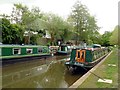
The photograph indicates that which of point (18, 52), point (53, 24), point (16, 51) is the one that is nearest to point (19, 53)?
point (18, 52)

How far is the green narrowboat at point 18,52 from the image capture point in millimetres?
16728

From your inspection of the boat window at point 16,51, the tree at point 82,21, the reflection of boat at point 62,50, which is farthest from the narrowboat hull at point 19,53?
the tree at point 82,21

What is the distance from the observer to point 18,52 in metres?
18.8

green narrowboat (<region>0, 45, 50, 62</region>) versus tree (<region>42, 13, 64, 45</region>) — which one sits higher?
tree (<region>42, 13, 64, 45</region>)

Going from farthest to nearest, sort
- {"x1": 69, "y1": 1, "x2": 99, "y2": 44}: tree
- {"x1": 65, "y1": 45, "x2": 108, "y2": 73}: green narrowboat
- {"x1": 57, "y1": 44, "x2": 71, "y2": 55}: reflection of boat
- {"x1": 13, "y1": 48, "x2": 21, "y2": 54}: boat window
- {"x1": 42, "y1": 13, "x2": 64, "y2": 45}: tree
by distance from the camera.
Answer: {"x1": 69, "y1": 1, "x2": 99, "y2": 44}: tree → {"x1": 42, "y1": 13, "x2": 64, "y2": 45}: tree → {"x1": 57, "y1": 44, "x2": 71, "y2": 55}: reflection of boat → {"x1": 13, "y1": 48, "x2": 21, "y2": 54}: boat window → {"x1": 65, "y1": 45, "x2": 108, "y2": 73}: green narrowboat

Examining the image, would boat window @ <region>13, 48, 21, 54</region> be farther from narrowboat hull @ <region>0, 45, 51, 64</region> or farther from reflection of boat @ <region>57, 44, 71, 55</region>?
reflection of boat @ <region>57, 44, 71, 55</region>

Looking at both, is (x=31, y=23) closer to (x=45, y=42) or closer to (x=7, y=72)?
(x=45, y=42)

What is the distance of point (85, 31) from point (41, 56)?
18774 millimetres

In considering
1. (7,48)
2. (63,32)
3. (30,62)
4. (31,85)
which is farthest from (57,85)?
(63,32)

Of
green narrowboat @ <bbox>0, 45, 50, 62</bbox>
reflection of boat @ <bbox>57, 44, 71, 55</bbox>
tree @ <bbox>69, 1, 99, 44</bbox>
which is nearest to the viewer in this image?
green narrowboat @ <bbox>0, 45, 50, 62</bbox>

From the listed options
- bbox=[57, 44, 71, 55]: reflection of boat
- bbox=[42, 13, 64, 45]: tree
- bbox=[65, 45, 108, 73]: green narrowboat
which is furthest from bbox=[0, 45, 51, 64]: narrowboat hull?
bbox=[42, 13, 64, 45]: tree

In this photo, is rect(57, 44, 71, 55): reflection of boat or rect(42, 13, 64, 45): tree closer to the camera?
rect(57, 44, 71, 55): reflection of boat

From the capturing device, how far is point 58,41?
1608 inches

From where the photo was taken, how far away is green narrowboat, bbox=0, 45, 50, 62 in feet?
54.9
